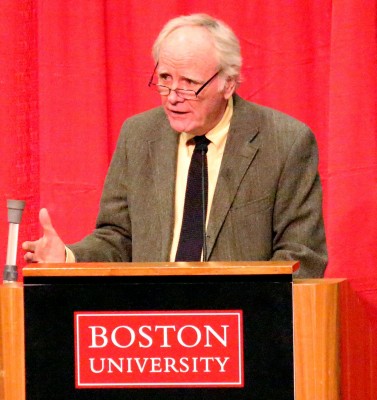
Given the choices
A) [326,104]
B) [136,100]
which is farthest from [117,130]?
[326,104]

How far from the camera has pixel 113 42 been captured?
115 inches

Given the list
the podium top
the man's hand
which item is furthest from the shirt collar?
the podium top

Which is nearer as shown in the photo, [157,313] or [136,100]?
[157,313]

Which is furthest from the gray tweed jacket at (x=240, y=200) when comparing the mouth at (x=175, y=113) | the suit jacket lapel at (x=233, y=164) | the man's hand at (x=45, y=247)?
the man's hand at (x=45, y=247)

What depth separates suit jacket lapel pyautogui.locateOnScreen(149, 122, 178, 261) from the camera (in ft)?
7.19

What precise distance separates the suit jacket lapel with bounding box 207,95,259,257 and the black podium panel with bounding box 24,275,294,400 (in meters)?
0.76

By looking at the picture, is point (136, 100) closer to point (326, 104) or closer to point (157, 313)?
point (326, 104)

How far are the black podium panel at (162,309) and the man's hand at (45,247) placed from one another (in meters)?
0.34

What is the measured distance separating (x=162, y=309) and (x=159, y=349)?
0.06 m

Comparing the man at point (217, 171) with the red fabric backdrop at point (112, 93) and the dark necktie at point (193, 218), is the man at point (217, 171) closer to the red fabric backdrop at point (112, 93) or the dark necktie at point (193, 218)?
the dark necktie at point (193, 218)

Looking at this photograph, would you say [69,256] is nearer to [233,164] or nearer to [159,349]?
[233,164]

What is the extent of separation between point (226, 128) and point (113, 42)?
2.57ft

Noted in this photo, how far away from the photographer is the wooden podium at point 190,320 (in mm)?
1352

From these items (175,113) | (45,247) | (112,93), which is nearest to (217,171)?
(175,113)
